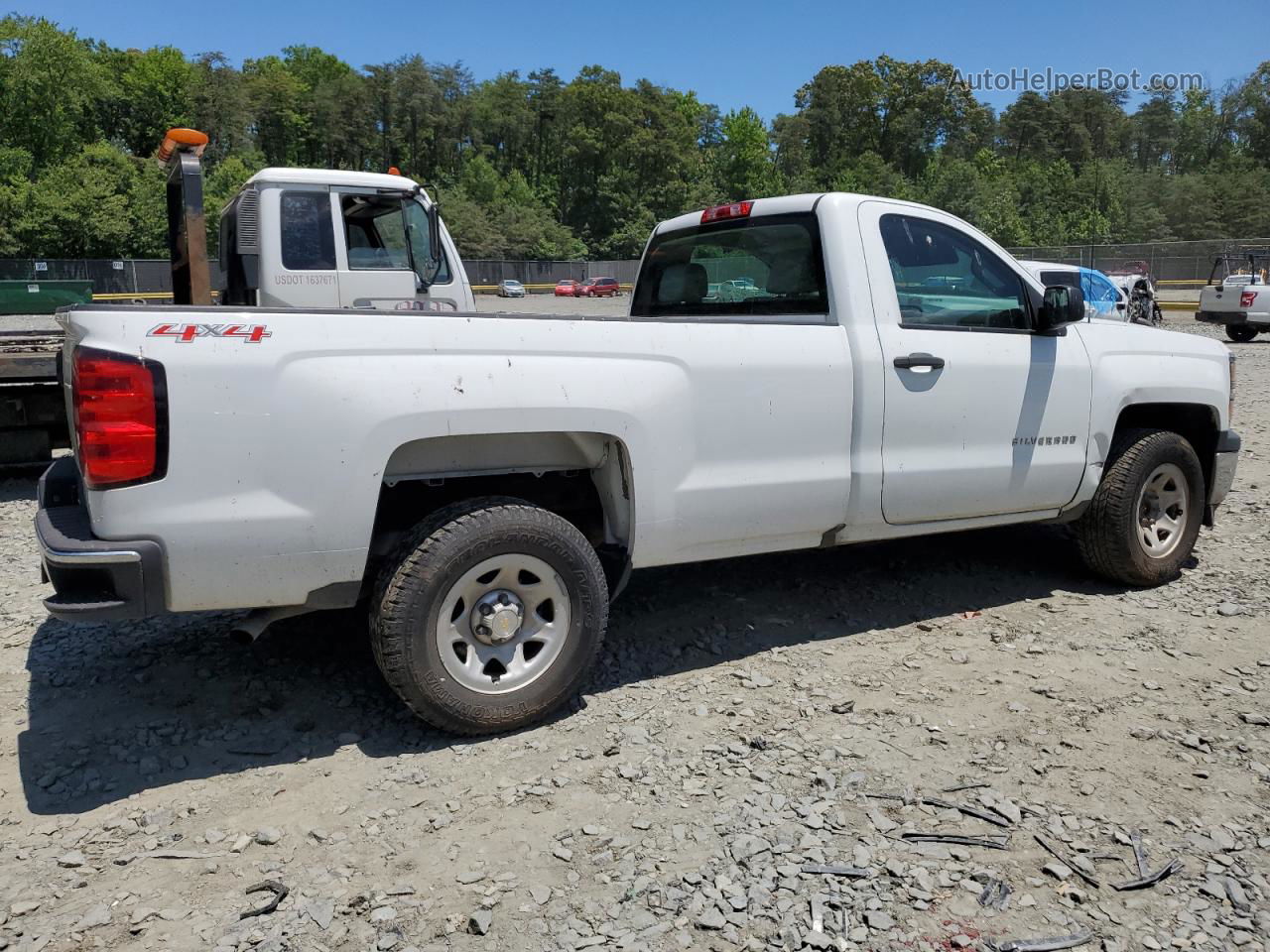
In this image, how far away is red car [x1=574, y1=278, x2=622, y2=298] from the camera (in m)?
59.2

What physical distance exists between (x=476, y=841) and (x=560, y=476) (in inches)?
63.3

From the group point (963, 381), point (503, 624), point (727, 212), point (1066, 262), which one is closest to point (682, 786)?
point (503, 624)

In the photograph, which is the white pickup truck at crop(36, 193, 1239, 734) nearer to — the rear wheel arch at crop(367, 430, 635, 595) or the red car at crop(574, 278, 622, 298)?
the rear wheel arch at crop(367, 430, 635, 595)

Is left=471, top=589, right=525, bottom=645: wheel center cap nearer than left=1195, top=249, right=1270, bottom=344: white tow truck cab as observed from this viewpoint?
Yes

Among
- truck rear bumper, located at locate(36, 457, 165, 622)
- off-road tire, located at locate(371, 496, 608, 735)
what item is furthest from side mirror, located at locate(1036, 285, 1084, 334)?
truck rear bumper, located at locate(36, 457, 165, 622)

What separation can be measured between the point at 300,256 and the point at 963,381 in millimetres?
5183

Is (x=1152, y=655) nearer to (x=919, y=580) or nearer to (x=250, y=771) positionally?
(x=919, y=580)

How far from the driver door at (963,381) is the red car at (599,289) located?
55126mm

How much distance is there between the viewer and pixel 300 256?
25.0 feet

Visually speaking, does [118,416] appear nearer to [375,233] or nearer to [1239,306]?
[375,233]

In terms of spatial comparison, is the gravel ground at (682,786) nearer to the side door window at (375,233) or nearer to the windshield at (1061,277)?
the side door window at (375,233)

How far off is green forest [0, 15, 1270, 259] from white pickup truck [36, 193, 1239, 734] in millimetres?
61175

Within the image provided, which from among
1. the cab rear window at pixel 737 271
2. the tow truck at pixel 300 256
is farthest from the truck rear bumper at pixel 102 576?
the tow truck at pixel 300 256

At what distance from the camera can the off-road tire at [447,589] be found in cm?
346
